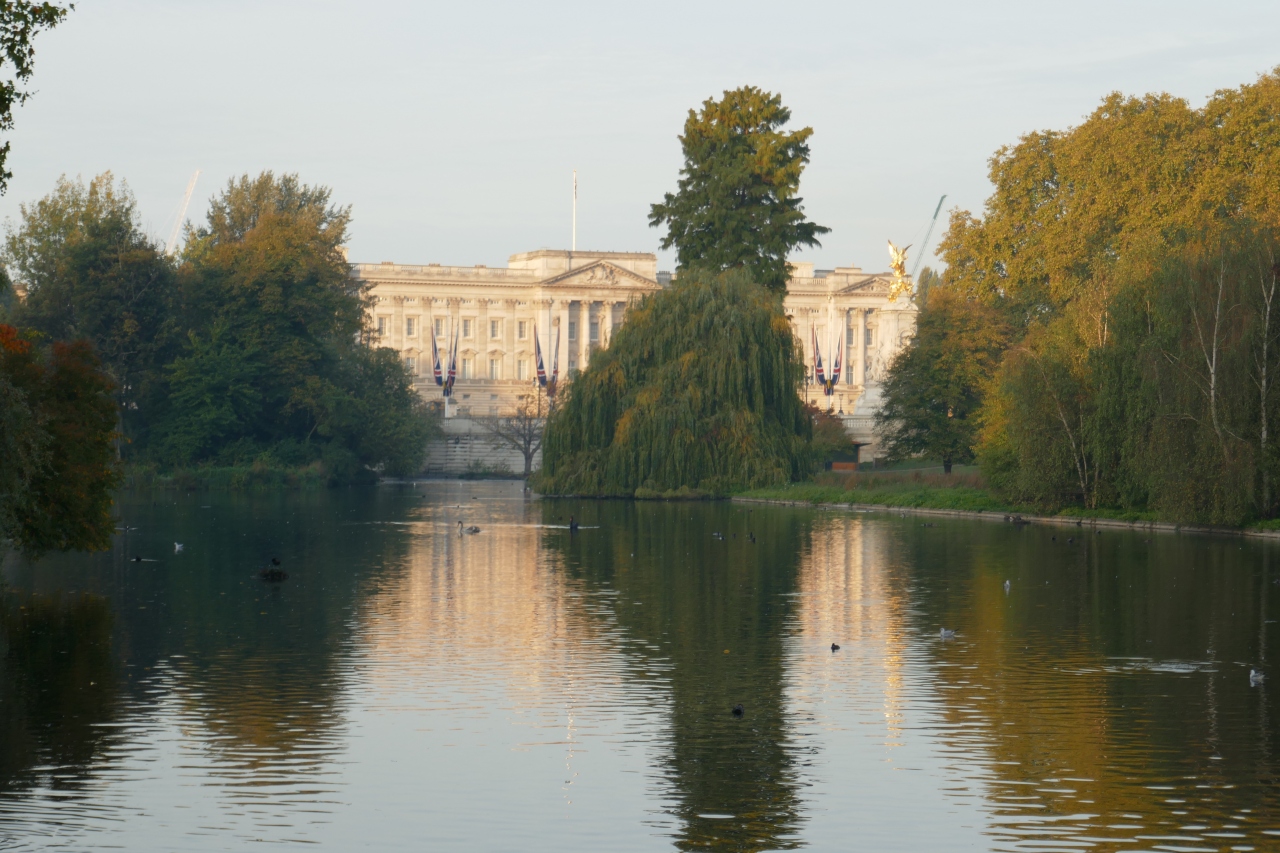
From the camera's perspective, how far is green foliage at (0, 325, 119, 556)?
84.9 feet

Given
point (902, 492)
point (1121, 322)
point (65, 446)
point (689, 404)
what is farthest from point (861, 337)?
point (65, 446)

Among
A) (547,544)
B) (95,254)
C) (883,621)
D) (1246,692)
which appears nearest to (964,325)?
(547,544)

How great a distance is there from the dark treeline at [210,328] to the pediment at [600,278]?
65.2 meters

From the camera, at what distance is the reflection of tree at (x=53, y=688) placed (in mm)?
13992

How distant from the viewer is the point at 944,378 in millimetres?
68438

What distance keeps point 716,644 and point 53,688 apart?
827cm

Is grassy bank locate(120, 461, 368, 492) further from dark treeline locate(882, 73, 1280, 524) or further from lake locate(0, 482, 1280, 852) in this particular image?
lake locate(0, 482, 1280, 852)

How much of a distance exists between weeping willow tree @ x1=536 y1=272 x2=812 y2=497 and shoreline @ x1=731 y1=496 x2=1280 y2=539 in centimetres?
270

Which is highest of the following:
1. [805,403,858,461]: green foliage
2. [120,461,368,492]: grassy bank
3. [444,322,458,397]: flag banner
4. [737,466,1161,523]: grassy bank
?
[444,322,458,397]: flag banner

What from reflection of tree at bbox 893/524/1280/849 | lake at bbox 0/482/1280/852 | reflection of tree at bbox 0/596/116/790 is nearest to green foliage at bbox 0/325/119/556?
lake at bbox 0/482/1280/852

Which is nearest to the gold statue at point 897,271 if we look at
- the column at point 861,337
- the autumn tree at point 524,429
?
the autumn tree at point 524,429

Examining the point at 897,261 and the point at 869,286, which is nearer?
the point at 897,261

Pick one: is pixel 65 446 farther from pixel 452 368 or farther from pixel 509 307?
pixel 509 307

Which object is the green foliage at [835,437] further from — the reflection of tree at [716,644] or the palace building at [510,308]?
the palace building at [510,308]
